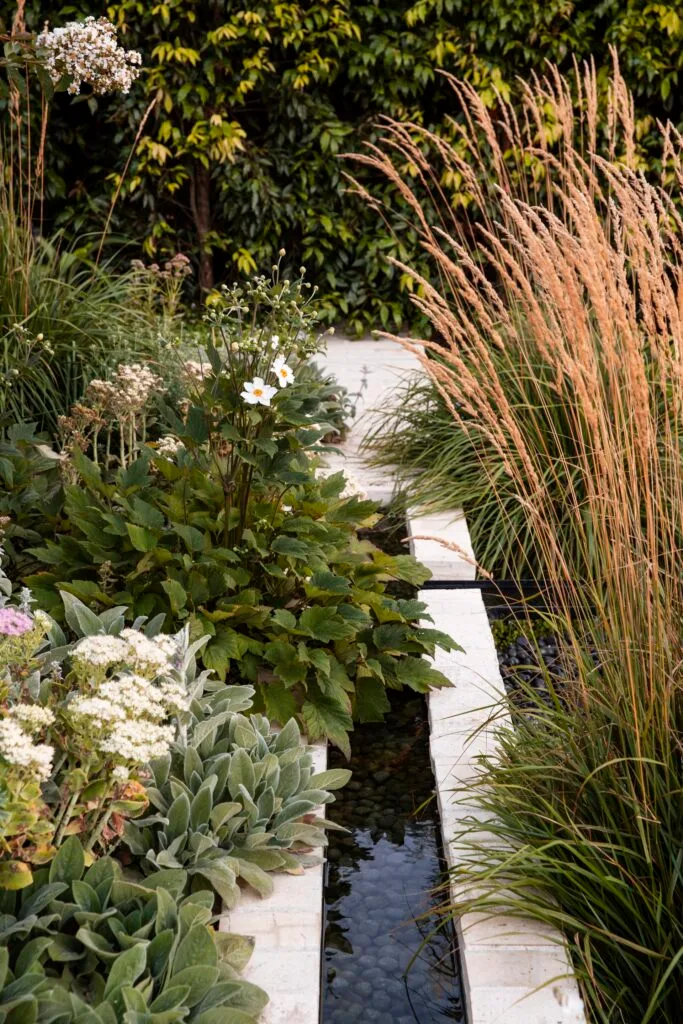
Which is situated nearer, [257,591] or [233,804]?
[233,804]

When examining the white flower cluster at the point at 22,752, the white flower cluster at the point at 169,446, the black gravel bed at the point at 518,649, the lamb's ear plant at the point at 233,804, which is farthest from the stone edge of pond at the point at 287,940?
the white flower cluster at the point at 169,446

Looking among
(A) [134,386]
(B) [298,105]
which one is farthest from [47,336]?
(B) [298,105]

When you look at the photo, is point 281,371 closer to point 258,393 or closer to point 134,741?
point 258,393

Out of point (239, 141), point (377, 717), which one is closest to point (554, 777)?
point (377, 717)

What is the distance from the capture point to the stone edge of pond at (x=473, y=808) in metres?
1.84

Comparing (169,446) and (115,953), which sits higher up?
(169,446)

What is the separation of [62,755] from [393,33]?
5.86m

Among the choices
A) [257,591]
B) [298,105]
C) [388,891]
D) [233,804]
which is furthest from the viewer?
[298,105]

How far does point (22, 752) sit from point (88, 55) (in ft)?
7.53

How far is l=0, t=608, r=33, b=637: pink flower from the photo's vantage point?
1.85 meters

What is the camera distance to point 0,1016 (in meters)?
1.59

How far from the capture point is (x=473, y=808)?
236 cm

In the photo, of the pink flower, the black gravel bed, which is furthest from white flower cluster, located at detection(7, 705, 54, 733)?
the black gravel bed

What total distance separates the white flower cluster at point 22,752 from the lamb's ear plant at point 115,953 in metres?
0.27
